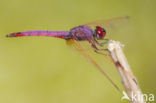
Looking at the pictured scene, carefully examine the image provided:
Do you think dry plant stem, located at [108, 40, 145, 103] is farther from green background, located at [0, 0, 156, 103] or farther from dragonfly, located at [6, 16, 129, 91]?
green background, located at [0, 0, 156, 103]

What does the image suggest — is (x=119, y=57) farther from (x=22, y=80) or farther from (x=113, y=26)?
(x=22, y=80)

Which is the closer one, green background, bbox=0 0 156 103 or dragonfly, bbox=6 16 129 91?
dragonfly, bbox=6 16 129 91

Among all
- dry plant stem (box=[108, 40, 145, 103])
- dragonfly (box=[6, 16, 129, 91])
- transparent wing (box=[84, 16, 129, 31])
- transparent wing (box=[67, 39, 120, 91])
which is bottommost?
dry plant stem (box=[108, 40, 145, 103])

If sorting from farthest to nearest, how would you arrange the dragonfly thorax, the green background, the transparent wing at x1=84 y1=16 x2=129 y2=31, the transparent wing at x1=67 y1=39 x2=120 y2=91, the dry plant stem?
the green background
the transparent wing at x1=84 y1=16 x2=129 y2=31
the dragonfly thorax
the transparent wing at x1=67 y1=39 x2=120 y2=91
the dry plant stem

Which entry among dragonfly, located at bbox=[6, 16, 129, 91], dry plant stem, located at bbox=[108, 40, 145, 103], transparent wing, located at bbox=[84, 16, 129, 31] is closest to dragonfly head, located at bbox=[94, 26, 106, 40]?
dragonfly, located at bbox=[6, 16, 129, 91]

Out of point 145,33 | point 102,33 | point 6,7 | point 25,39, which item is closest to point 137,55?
point 145,33

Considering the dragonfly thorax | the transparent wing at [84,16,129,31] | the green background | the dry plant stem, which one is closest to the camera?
the dry plant stem

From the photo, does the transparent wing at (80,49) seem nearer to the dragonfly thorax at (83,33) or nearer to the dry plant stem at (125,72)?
the dragonfly thorax at (83,33)
